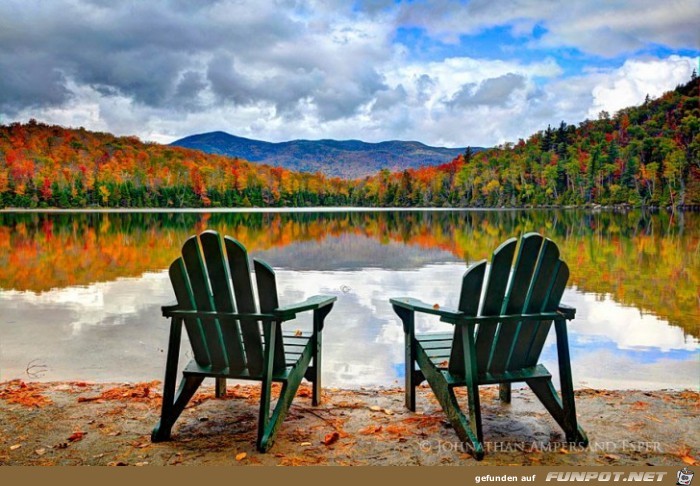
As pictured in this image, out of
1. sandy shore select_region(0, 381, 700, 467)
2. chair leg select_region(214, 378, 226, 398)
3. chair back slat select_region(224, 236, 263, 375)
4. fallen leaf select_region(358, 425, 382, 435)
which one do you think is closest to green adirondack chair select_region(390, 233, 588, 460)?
sandy shore select_region(0, 381, 700, 467)

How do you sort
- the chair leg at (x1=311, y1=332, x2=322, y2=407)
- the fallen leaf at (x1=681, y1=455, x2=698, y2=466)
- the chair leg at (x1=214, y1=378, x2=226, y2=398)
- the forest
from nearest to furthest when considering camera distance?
the fallen leaf at (x1=681, y1=455, x2=698, y2=466)
the chair leg at (x1=311, y1=332, x2=322, y2=407)
the chair leg at (x1=214, y1=378, x2=226, y2=398)
the forest

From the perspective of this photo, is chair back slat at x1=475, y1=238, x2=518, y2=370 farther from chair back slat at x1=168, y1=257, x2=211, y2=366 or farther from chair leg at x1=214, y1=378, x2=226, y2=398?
chair leg at x1=214, y1=378, x2=226, y2=398

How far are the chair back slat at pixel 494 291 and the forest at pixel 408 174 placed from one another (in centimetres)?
9209

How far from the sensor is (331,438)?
3322 mm

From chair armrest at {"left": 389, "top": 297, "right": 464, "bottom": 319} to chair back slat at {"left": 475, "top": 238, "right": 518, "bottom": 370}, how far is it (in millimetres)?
192

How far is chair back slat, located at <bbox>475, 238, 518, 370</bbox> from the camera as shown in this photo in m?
3.10

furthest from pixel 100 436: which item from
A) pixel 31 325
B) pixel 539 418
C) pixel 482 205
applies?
pixel 482 205

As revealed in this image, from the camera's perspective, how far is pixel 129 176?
348 ft

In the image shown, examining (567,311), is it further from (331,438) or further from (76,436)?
(76,436)

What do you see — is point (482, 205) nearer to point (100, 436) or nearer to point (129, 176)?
point (129, 176)

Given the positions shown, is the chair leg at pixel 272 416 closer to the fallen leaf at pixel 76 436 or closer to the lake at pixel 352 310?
the fallen leaf at pixel 76 436

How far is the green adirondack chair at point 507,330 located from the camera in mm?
3137

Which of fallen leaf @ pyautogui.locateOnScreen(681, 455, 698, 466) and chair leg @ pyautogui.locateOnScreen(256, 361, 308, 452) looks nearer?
fallen leaf @ pyautogui.locateOnScreen(681, 455, 698, 466)

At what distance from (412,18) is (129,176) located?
108 m
